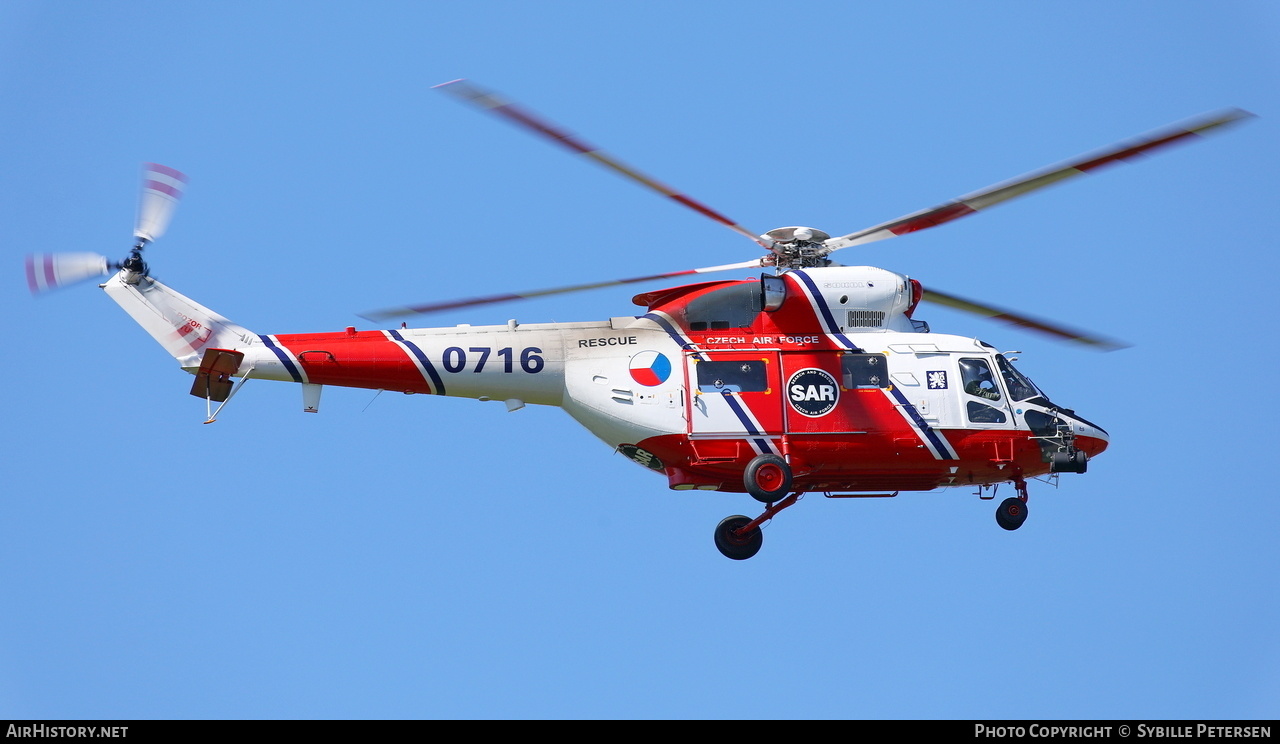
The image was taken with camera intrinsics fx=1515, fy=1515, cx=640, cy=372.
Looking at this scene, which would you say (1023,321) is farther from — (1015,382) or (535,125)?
(535,125)

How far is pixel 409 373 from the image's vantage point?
17.8 meters

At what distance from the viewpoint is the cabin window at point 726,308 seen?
1831cm

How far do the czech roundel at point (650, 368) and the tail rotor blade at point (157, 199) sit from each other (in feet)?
18.8

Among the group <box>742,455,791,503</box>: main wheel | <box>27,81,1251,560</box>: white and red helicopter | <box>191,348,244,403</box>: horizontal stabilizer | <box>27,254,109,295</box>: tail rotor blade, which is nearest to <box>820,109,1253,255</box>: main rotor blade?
<box>27,81,1251,560</box>: white and red helicopter

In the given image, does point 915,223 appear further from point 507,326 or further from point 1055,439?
point 507,326

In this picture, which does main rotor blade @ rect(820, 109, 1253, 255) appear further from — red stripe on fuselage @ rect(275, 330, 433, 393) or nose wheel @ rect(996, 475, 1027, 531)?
red stripe on fuselage @ rect(275, 330, 433, 393)

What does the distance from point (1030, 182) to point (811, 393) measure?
370cm

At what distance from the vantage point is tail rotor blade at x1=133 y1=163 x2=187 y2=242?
17.7 meters

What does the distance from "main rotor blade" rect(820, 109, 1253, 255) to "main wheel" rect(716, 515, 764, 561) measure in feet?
12.0

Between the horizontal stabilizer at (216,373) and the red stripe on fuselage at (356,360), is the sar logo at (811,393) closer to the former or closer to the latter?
the red stripe on fuselage at (356,360)

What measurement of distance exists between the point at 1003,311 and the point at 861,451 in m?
2.76

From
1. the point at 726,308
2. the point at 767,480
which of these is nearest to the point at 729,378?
the point at 726,308

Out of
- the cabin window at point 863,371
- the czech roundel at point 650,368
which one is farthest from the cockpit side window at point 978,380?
the czech roundel at point 650,368
